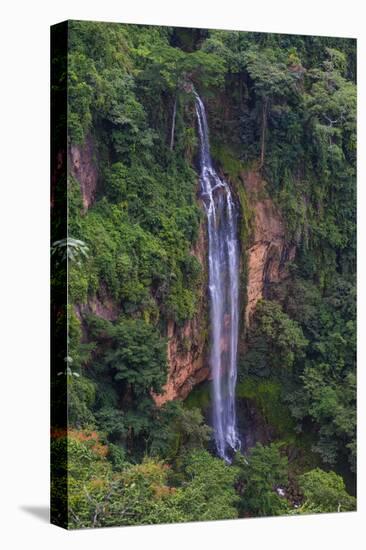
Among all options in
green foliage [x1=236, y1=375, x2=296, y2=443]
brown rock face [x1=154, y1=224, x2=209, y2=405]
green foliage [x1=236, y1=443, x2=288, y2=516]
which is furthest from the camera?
green foliage [x1=236, y1=375, x2=296, y2=443]

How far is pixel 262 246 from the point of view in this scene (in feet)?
47.5

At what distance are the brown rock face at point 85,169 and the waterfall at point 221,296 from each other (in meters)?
1.17

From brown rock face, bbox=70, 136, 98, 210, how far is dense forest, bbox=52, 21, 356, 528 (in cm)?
2

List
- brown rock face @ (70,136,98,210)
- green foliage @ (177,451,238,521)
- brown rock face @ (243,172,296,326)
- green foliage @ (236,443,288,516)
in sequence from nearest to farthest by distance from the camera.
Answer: brown rock face @ (70,136,98,210) → green foliage @ (177,451,238,521) → green foliage @ (236,443,288,516) → brown rock face @ (243,172,296,326)

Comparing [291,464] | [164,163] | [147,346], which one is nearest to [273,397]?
[291,464]

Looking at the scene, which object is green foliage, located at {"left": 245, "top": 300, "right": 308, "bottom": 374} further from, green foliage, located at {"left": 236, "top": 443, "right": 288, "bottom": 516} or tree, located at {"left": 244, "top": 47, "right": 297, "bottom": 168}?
tree, located at {"left": 244, "top": 47, "right": 297, "bottom": 168}

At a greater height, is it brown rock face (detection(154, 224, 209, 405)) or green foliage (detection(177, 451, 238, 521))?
brown rock face (detection(154, 224, 209, 405))

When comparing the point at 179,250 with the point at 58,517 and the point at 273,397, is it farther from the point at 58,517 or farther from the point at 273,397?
the point at 58,517

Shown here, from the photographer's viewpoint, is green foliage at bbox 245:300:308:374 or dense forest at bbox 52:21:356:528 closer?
dense forest at bbox 52:21:356:528

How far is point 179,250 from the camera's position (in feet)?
45.6

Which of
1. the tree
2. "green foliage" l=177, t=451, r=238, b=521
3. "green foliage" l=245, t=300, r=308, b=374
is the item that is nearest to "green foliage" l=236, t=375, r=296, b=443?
"green foliage" l=245, t=300, r=308, b=374

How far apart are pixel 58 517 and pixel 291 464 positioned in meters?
2.41

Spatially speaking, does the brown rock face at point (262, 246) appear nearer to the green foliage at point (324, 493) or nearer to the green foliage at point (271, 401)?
the green foliage at point (271, 401)

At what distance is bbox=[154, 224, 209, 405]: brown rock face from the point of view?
1391cm
